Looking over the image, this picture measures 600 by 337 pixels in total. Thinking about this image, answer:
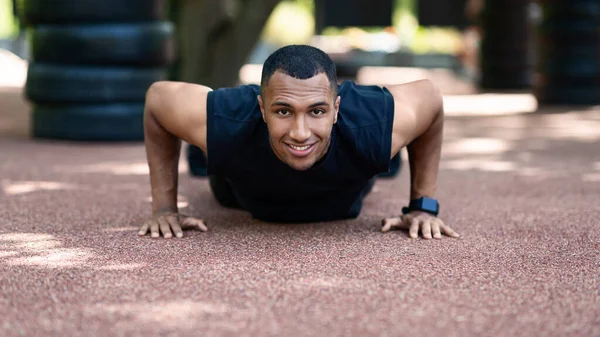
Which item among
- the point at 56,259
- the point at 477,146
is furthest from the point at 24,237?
the point at 477,146

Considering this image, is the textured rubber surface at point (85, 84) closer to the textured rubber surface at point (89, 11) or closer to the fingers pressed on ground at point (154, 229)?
the textured rubber surface at point (89, 11)

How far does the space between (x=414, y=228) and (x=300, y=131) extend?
801 millimetres

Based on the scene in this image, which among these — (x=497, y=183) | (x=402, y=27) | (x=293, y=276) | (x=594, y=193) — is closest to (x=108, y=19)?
(x=497, y=183)

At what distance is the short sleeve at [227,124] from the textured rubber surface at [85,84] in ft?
12.0

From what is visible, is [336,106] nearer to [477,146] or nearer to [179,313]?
[179,313]

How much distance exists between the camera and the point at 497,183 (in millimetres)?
5242

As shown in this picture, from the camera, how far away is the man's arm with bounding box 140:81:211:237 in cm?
344

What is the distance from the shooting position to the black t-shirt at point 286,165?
335 centimetres

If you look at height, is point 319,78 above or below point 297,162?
above

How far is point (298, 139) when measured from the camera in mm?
3090

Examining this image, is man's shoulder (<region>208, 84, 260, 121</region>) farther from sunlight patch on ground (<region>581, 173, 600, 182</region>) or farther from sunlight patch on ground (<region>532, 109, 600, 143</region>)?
sunlight patch on ground (<region>532, 109, 600, 143</region>)

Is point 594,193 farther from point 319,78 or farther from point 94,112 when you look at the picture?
point 94,112

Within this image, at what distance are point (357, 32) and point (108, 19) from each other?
21.9 metres

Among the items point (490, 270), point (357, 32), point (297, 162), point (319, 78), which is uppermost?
point (319, 78)
